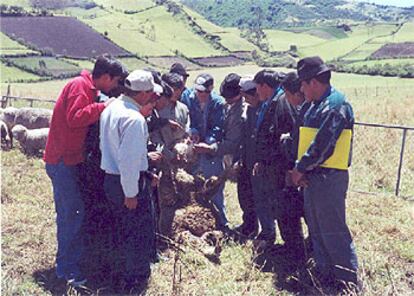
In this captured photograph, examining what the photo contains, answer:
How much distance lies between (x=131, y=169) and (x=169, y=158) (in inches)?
55.4

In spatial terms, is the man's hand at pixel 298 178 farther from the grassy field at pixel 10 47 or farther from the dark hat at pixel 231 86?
the grassy field at pixel 10 47

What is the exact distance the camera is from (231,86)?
588 centimetres

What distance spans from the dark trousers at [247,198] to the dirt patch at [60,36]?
47177 millimetres

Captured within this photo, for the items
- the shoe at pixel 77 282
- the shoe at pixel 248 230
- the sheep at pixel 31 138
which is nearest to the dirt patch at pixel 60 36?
the sheep at pixel 31 138

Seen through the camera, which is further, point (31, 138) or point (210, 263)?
point (31, 138)

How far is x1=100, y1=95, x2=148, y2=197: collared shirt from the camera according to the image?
405 centimetres

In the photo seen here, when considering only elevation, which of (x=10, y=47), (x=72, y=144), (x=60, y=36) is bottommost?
(x=60, y=36)

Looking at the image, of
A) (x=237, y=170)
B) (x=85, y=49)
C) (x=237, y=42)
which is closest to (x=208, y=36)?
(x=237, y=42)

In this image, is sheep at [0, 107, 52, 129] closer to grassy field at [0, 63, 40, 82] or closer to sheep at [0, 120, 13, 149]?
sheep at [0, 120, 13, 149]

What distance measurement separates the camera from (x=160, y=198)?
5.59 meters

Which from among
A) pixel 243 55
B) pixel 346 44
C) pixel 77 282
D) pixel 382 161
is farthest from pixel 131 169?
pixel 346 44

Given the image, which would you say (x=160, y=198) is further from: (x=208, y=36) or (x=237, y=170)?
(x=208, y=36)

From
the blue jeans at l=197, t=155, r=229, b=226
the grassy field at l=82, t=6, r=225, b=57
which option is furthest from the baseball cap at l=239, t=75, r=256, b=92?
the grassy field at l=82, t=6, r=225, b=57

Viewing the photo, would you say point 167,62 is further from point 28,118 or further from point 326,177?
point 326,177
